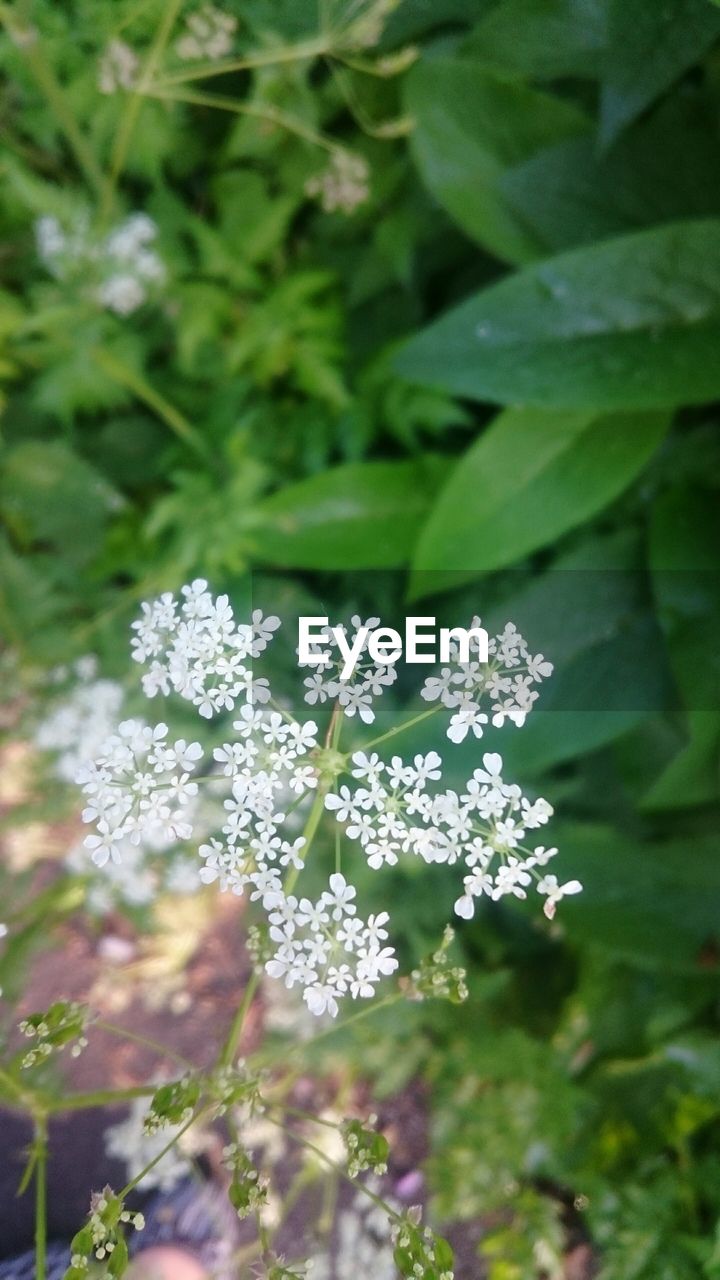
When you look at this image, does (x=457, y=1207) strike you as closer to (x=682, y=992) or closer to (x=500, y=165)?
(x=682, y=992)

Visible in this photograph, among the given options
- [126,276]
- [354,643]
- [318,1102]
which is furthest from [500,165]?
[318,1102]

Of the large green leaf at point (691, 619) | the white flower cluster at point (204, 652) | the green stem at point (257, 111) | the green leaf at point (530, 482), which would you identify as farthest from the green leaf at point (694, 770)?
the green stem at point (257, 111)

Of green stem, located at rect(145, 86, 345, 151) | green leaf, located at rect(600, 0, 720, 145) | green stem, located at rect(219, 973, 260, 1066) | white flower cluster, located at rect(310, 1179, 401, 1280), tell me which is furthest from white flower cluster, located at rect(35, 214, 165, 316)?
white flower cluster, located at rect(310, 1179, 401, 1280)

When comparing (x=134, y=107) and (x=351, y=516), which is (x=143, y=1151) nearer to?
(x=351, y=516)

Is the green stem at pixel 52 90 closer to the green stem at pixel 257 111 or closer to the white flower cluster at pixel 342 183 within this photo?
the green stem at pixel 257 111

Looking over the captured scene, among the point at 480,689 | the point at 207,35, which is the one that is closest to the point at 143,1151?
the point at 480,689
